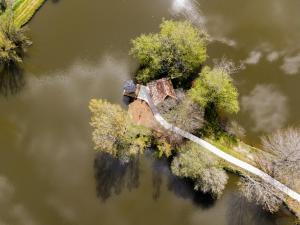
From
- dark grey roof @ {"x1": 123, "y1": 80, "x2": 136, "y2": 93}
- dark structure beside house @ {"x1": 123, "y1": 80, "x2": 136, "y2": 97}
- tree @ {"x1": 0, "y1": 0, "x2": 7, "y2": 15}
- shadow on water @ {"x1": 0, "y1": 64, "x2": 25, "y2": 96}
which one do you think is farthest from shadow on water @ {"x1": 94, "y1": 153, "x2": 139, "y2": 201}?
tree @ {"x1": 0, "y1": 0, "x2": 7, "y2": 15}

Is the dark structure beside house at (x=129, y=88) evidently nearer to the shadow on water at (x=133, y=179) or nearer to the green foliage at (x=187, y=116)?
the green foliage at (x=187, y=116)

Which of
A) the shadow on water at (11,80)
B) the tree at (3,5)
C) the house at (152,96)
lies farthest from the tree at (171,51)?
the tree at (3,5)

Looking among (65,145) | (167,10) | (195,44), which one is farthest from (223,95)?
(65,145)

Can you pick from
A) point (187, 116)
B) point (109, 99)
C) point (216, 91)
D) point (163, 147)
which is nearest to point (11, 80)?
point (109, 99)

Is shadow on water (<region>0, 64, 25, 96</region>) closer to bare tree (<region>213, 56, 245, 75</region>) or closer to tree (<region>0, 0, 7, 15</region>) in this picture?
tree (<region>0, 0, 7, 15</region>)

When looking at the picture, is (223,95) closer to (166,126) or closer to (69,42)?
(166,126)
